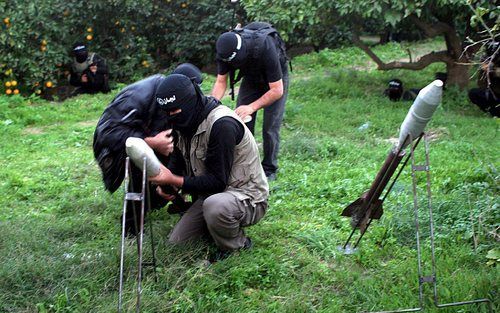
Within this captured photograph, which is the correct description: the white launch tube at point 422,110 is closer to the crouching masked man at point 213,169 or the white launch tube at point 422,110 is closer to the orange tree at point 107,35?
the crouching masked man at point 213,169

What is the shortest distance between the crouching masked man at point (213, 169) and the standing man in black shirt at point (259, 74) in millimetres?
1254

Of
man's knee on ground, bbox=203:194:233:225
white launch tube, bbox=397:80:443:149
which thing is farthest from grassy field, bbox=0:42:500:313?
white launch tube, bbox=397:80:443:149

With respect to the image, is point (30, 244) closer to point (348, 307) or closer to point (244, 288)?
point (244, 288)

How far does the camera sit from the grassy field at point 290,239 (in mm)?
3586

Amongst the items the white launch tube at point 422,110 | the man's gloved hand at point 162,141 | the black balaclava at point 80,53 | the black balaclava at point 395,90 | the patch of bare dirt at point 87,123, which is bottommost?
the patch of bare dirt at point 87,123

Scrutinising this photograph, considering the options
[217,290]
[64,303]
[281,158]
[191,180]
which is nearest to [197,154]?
[191,180]

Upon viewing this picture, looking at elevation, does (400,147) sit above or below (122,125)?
above

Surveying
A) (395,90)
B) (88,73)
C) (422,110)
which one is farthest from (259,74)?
(88,73)

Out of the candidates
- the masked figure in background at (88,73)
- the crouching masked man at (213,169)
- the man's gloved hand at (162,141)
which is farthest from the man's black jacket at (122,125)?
the masked figure in background at (88,73)

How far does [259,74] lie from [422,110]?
261cm

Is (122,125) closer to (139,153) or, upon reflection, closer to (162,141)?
(162,141)

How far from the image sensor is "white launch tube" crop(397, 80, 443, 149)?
10.0ft

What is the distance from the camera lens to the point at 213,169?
153 inches

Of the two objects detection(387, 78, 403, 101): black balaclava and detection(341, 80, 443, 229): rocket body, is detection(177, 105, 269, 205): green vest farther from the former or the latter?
detection(387, 78, 403, 101): black balaclava
